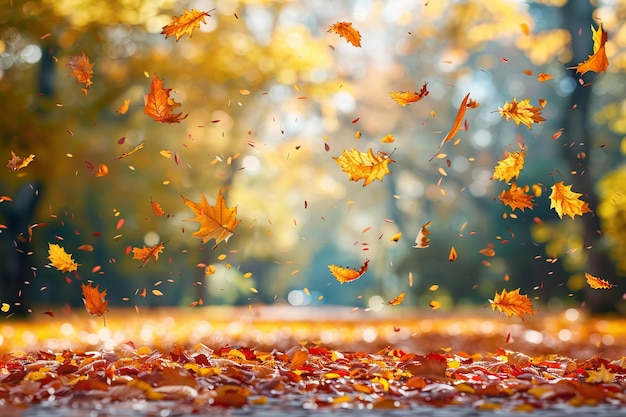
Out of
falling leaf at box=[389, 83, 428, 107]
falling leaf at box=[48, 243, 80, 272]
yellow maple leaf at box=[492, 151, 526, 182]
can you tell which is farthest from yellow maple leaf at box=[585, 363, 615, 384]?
falling leaf at box=[48, 243, 80, 272]

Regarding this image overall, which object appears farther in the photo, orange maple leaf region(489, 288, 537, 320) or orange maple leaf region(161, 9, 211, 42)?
orange maple leaf region(489, 288, 537, 320)

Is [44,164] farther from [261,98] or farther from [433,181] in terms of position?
[433,181]

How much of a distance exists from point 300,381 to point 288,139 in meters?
23.5

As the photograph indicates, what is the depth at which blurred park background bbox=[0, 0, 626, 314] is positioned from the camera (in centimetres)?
1449

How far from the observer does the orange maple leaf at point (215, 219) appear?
5.52 metres

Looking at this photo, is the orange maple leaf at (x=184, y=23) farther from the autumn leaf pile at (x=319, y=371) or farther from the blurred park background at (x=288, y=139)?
the blurred park background at (x=288, y=139)

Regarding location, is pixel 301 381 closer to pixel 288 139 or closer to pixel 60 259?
pixel 60 259

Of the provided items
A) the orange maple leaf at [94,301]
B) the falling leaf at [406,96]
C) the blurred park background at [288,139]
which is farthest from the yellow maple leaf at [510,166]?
the orange maple leaf at [94,301]

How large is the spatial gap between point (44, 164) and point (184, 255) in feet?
45.4

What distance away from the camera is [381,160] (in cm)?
589

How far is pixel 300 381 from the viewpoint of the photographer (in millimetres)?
5191

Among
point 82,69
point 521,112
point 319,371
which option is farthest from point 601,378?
point 82,69

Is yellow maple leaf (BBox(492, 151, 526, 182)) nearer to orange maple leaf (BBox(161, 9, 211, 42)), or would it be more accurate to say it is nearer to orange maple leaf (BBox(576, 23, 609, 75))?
orange maple leaf (BBox(576, 23, 609, 75))

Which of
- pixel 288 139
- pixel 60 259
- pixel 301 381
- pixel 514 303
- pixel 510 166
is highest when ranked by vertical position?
pixel 288 139
